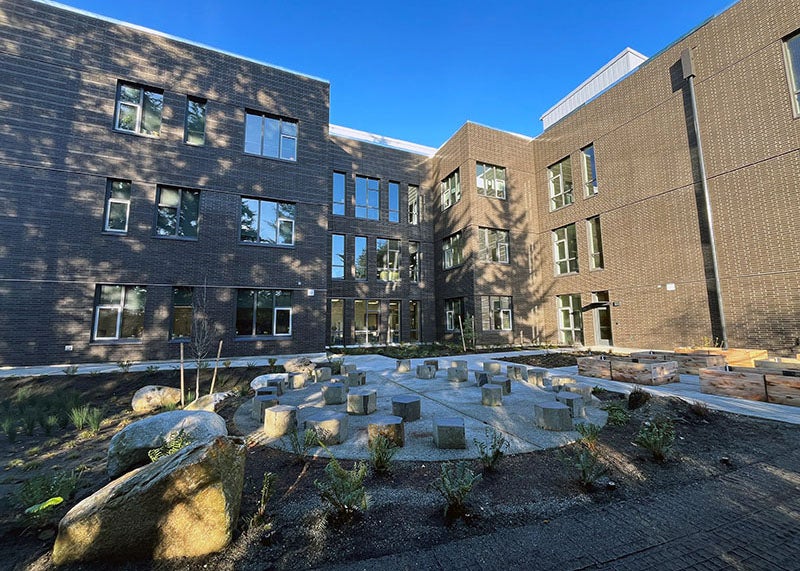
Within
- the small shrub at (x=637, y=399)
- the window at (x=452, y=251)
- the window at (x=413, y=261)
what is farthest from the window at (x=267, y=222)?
the small shrub at (x=637, y=399)

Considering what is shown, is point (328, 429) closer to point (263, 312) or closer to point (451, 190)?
point (263, 312)

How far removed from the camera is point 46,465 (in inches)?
165

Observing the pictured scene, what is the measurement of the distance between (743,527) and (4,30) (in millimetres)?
21392

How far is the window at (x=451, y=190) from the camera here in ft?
67.3

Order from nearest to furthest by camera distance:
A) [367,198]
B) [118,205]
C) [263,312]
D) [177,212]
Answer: [118,205]
[177,212]
[263,312]
[367,198]

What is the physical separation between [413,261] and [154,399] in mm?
17253

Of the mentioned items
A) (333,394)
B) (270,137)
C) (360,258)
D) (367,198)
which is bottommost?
(333,394)

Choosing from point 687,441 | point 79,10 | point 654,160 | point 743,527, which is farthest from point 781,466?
point 79,10

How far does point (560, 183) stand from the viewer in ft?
64.7

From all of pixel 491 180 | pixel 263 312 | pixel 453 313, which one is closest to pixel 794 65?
pixel 491 180

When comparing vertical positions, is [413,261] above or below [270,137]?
below

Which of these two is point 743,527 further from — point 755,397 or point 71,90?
point 71,90

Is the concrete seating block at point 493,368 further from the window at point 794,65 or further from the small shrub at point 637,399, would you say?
the window at point 794,65

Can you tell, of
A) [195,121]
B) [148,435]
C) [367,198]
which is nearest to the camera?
[148,435]
